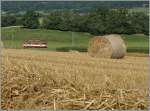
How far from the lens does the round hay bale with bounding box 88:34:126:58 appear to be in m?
12.9

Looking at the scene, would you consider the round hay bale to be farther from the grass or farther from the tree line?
the grass

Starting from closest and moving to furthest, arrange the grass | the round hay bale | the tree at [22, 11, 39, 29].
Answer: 1. the round hay bale
2. the tree at [22, 11, 39, 29]
3. the grass

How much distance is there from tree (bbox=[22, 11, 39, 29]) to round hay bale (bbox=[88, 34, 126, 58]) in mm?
3198

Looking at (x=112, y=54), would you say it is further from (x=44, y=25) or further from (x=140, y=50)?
(x=44, y=25)

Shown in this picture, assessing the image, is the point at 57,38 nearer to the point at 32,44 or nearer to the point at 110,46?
the point at 32,44

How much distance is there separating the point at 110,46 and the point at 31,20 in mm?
5987

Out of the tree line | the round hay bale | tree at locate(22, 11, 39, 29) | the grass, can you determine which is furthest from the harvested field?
the grass

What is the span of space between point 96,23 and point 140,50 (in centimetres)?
239

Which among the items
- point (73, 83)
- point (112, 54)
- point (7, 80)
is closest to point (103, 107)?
point (73, 83)

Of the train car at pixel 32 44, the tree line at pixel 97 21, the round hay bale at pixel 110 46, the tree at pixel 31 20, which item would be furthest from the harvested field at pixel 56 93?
the train car at pixel 32 44

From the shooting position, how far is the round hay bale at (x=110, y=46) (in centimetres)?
1290

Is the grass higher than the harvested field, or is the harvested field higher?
the grass

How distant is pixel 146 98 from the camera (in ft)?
12.6

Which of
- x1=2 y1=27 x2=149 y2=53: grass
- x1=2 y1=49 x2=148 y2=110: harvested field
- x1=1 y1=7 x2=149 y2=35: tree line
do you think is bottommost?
x1=2 y1=49 x2=148 y2=110: harvested field
